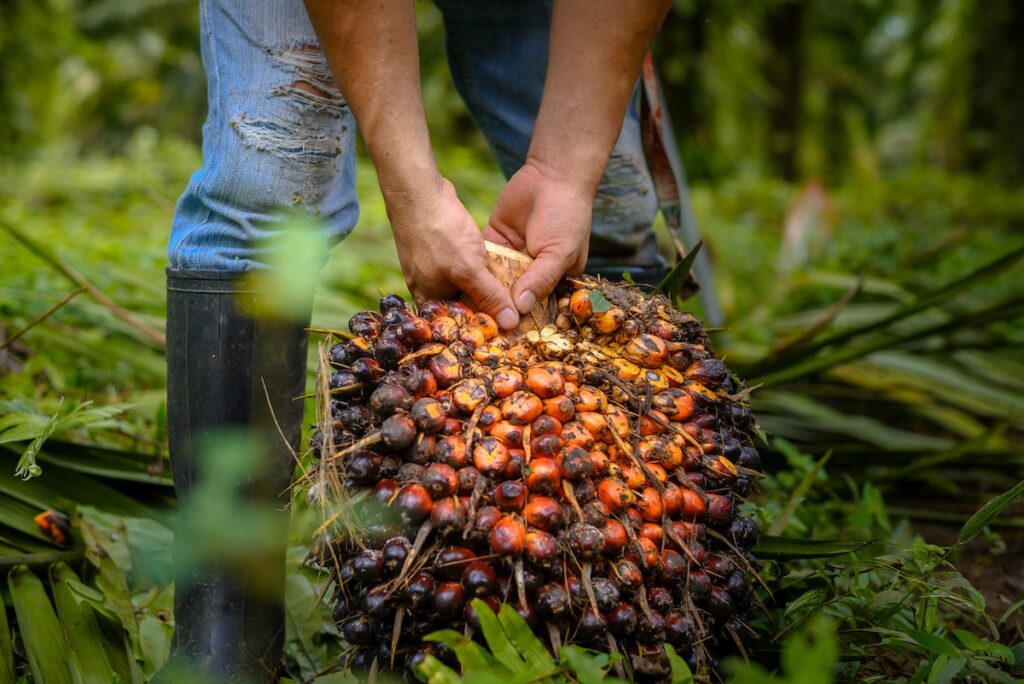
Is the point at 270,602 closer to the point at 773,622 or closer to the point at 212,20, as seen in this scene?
the point at 773,622

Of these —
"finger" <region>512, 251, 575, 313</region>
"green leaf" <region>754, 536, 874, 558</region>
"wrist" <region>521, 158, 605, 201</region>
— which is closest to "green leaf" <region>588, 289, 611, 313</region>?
"finger" <region>512, 251, 575, 313</region>

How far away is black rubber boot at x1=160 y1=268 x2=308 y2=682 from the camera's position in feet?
4.14

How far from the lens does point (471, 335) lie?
3.68 feet

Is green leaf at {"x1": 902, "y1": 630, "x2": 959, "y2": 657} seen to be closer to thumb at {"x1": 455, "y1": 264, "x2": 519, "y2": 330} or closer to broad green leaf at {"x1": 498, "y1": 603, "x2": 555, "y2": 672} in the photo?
broad green leaf at {"x1": 498, "y1": 603, "x2": 555, "y2": 672}

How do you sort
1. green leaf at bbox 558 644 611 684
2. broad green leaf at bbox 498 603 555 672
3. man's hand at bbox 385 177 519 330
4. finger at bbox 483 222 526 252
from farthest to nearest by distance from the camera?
finger at bbox 483 222 526 252
man's hand at bbox 385 177 519 330
broad green leaf at bbox 498 603 555 672
green leaf at bbox 558 644 611 684

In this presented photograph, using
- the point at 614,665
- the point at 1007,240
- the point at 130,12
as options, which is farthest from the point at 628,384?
the point at 130,12

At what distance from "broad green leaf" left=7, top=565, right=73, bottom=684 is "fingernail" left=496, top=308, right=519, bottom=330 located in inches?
31.9

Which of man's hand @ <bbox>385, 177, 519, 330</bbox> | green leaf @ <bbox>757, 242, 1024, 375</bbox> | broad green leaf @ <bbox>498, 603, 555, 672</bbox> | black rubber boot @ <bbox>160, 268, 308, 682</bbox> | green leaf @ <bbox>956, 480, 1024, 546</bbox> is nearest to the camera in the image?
broad green leaf @ <bbox>498, 603, 555, 672</bbox>

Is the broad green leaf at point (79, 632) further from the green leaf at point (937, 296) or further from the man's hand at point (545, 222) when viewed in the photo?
the green leaf at point (937, 296)

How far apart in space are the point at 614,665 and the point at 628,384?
37cm

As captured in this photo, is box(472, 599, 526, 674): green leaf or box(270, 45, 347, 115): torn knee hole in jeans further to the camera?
box(270, 45, 347, 115): torn knee hole in jeans

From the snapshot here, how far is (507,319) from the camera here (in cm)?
117

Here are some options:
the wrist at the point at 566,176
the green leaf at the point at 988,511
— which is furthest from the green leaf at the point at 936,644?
the wrist at the point at 566,176

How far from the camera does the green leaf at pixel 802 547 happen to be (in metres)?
1.19
